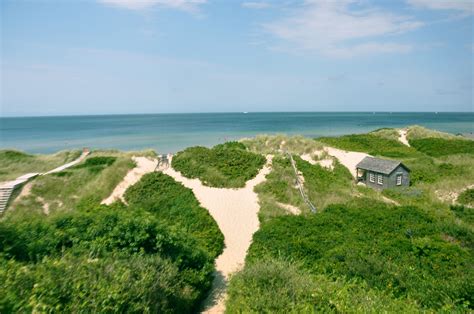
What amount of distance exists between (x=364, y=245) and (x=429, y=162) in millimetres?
19630

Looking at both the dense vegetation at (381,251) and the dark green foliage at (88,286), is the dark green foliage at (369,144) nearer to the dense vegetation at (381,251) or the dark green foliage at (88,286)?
the dense vegetation at (381,251)

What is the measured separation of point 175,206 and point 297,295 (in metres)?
9.98

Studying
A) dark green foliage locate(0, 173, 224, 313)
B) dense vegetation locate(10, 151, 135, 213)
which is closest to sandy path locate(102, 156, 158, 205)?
dense vegetation locate(10, 151, 135, 213)

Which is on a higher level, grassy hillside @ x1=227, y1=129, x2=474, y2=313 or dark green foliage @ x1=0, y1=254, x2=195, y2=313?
dark green foliage @ x1=0, y1=254, x2=195, y2=313

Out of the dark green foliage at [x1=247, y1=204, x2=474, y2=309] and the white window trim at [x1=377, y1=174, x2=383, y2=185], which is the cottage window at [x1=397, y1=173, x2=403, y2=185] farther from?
the dark green foliage at [x1=247, y1=204, x2=474, y2=309]

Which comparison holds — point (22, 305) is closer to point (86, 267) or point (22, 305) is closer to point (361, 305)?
point (86, 267)

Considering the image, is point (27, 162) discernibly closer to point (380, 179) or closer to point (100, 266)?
point (100, 266)

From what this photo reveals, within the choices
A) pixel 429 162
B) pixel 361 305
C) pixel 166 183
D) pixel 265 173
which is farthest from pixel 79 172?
pixel 429 162

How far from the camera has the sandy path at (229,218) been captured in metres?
10.8

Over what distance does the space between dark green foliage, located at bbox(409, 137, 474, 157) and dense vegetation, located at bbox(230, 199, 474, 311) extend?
21.9 meters

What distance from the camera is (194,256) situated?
988 cm

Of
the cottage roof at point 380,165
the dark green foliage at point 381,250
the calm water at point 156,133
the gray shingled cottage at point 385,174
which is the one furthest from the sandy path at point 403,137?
the dark green foliage at point 381,250

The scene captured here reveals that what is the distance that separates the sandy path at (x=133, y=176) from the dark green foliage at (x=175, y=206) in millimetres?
695

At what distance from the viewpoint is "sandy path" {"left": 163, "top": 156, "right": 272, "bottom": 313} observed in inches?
426
